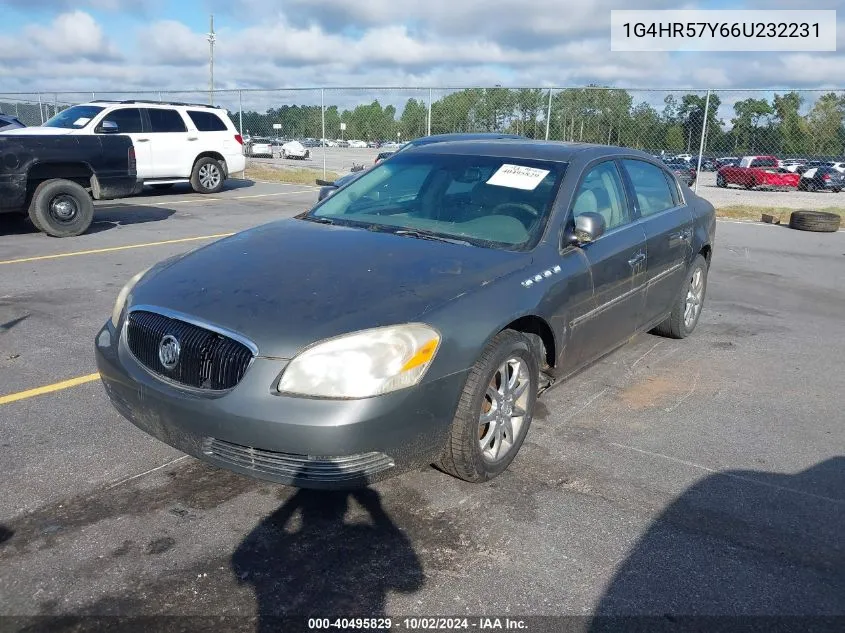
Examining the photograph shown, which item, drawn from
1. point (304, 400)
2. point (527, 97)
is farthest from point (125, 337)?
point (527, 97)

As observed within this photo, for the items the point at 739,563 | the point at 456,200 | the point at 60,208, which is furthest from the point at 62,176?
the point at 739,563

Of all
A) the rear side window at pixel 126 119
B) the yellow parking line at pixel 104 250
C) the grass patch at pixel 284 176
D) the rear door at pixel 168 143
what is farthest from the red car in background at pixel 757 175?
the yellow parking line at pixel 104 250

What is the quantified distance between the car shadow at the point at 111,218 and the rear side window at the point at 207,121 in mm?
2813

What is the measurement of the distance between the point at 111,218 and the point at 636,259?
10.1m

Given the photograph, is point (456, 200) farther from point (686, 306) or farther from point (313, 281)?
point (686, 306)

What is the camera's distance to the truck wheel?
966cm

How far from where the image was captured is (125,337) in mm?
3262

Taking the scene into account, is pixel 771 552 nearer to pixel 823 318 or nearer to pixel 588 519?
pixel 588 519

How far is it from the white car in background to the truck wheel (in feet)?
87.0

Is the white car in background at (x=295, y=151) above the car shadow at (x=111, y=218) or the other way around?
above

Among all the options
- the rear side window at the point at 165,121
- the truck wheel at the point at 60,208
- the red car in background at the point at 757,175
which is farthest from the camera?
the red car in background at the point at 757,175

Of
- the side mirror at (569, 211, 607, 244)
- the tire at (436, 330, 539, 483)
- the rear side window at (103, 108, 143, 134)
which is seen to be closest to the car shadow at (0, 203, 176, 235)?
the rear side window at (103, 108, 143, 134)

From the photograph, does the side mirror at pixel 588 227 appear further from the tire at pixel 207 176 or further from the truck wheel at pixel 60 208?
the tire at pixel 207 176

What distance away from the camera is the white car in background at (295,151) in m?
36.7
